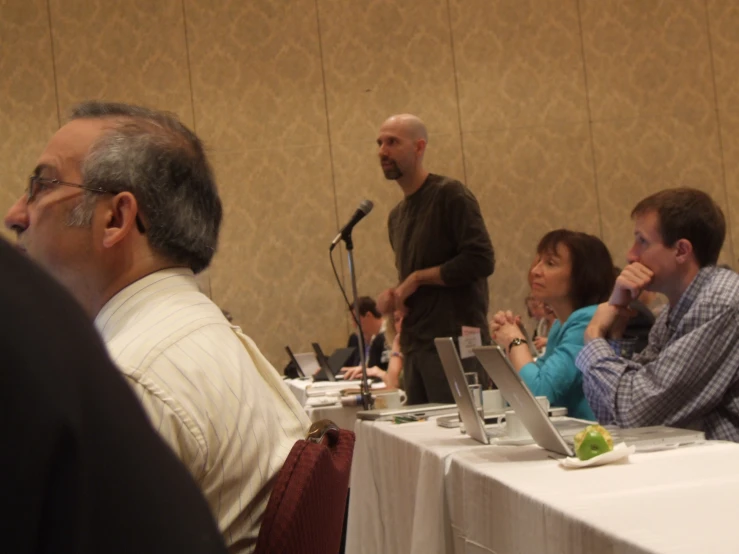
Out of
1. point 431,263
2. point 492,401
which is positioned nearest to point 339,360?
point 431,263

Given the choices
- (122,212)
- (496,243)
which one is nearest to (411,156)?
(122,212)

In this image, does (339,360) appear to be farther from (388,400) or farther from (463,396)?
(463,396)

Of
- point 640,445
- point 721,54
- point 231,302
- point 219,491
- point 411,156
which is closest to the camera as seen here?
point 219,491

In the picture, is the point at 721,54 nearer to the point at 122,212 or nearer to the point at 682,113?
the point at 682,113

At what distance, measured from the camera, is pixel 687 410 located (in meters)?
2.20

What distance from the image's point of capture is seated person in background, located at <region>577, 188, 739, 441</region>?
2174mm

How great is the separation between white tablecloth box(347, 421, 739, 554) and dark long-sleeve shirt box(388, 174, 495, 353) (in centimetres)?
110

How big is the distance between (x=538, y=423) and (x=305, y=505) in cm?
98

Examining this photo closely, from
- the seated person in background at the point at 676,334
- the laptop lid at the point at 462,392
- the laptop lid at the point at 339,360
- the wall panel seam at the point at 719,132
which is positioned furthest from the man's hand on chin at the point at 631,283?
the wall panel seam at the point at 719,132

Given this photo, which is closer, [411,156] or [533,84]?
[411,156]

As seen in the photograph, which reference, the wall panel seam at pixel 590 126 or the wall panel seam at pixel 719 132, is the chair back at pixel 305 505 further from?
the wall panel seam at pixel 719 132

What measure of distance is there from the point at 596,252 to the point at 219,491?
208 cm

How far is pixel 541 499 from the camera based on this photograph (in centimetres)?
146

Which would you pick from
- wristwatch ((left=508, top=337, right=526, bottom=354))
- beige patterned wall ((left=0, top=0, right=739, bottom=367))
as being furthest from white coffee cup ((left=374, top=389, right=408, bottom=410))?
beige patterned wall ((left=0, top=0, right=739, bottom=367))
